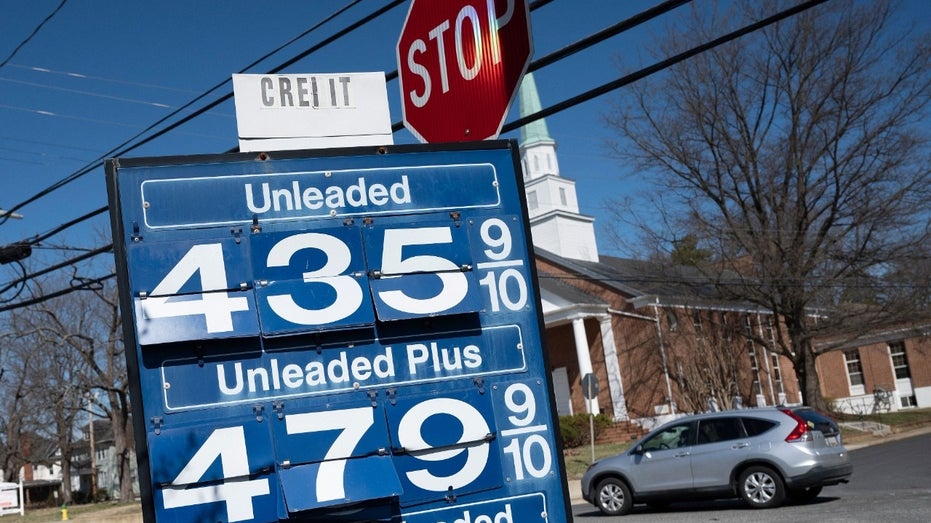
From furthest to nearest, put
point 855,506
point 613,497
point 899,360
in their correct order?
point 899,360 < point 613,497 < point 855,506

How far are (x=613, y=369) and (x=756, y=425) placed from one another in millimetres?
22124

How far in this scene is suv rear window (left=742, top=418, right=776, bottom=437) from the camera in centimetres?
1552

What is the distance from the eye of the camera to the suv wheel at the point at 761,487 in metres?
15.1

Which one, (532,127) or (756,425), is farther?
(532,127)

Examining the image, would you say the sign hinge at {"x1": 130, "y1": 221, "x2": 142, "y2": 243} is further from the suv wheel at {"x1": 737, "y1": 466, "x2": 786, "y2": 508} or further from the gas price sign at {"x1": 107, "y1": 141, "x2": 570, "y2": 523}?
the suv wheel at {"x1": 737, "y1": 466, "x2": 786, "y2": 508}

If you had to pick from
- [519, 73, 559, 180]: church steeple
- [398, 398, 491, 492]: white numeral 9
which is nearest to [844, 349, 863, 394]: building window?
[519, 73, 559, 180]: church steeple

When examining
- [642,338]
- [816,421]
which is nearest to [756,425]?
[816,421]

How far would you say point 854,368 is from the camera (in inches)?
2291

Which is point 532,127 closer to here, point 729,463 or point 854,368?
point 854,368

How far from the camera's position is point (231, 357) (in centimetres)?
320

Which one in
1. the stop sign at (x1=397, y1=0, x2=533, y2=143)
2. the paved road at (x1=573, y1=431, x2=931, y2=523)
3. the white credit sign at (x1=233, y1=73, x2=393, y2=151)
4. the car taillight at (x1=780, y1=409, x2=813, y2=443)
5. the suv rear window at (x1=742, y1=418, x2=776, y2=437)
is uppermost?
the stop sign at (x1=397, y1=0, x2=533, y2=143)

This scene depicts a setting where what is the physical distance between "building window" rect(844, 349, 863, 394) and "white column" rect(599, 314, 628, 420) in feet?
85.9

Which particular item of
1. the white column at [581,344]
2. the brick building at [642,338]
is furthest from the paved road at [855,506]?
the white column at [581,344]

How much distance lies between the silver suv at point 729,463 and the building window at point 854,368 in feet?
148
